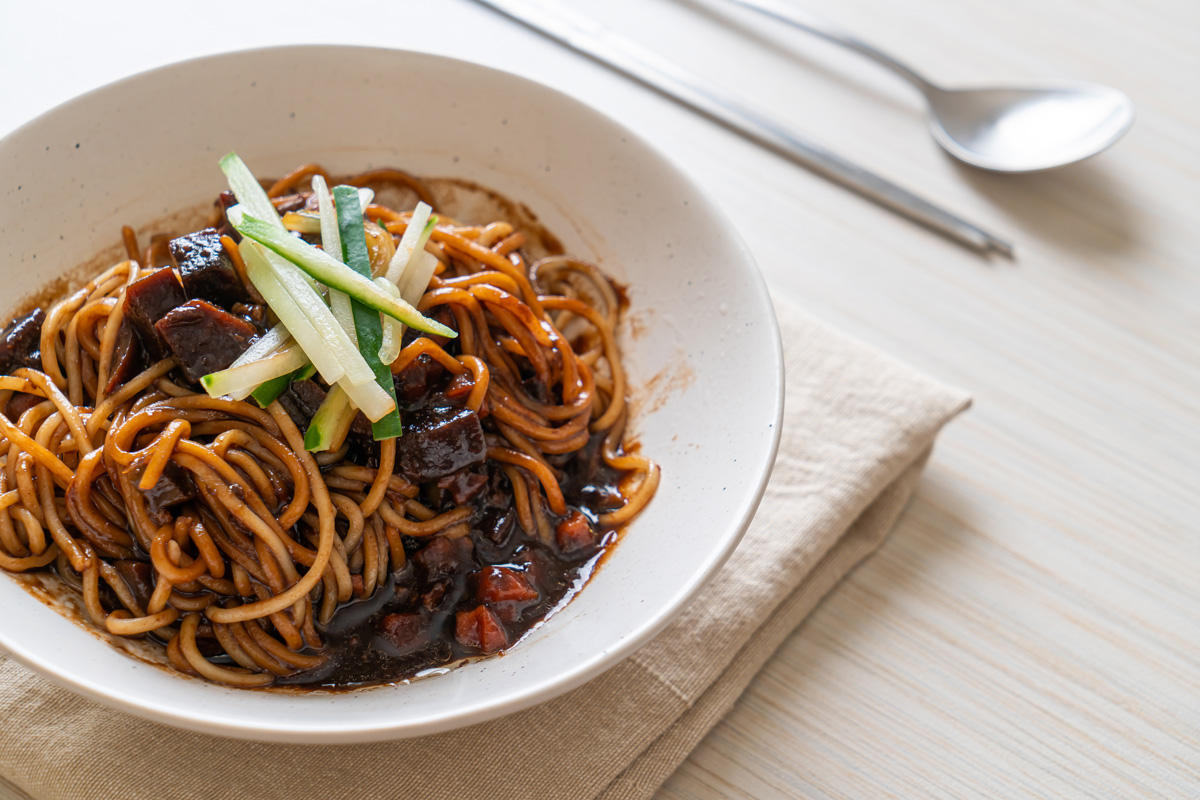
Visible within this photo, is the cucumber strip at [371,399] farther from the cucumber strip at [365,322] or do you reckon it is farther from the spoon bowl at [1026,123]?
the spoon bowl at [1026,123]

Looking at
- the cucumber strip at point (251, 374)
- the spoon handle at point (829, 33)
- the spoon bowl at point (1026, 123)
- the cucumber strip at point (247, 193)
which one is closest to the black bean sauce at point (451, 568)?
the cucumber strip at point (251, 374)

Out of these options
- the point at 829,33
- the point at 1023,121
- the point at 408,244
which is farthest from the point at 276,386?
the point at 1023,121

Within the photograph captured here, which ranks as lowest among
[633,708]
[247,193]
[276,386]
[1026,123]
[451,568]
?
[633,708]

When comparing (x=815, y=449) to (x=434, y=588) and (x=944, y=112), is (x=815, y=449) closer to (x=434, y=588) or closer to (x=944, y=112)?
(x=434, y=588)

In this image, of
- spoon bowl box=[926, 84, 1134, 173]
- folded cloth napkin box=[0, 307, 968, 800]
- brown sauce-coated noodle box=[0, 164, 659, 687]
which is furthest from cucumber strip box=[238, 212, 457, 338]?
spoon bowl box=[926, 84, 1134, 173]

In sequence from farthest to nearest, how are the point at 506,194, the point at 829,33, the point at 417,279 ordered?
the point at 829,33, the point at 506,194, the point at 417,279

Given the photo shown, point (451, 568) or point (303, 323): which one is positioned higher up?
point (303, 323)

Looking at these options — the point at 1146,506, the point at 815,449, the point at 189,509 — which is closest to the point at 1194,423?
the point at 1146,506

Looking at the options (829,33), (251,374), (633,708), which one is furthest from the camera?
(829,33)

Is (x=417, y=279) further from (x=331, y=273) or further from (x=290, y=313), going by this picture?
(x=290, y=313)
